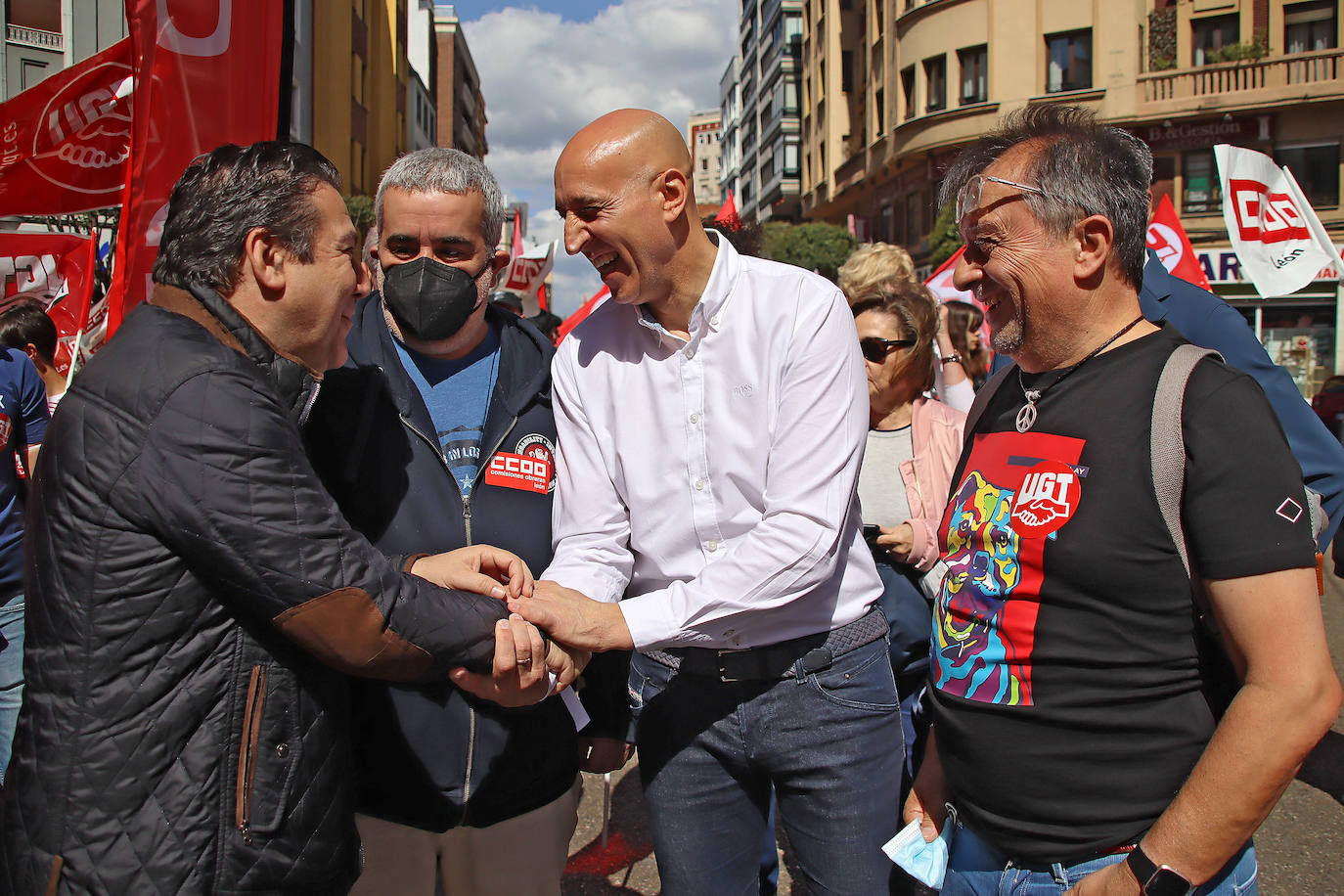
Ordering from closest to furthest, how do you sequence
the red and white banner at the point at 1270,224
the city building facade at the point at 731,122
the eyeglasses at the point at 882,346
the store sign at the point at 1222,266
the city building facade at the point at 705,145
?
the eyeglasses at the point at 882,346
the red and white banner at the point at 1270,224
the store sign at the point at 1222,266
the city building facade at the point at 731,122
the city building facade at the point at 705,145

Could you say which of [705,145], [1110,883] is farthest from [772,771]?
[705,145]

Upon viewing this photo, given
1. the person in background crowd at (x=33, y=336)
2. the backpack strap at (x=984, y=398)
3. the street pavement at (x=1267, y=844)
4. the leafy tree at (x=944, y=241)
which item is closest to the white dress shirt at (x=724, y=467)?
the backpack strap at (x=984, y=398)

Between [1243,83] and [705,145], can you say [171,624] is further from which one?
[705,145]

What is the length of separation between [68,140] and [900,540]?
4.37 m

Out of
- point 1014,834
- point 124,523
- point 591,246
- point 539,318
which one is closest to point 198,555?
point 124,523

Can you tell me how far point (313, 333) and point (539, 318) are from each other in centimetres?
832

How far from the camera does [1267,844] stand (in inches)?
156

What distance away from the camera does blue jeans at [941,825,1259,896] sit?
162 cm

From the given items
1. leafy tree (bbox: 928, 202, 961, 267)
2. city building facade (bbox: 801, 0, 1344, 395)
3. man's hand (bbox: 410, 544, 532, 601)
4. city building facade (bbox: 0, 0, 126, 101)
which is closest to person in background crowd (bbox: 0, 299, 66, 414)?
man's hand (bbox: 410, 544, 532, 601)

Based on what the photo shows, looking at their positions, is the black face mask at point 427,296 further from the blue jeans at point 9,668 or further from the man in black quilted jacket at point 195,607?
the blue jeans at point 9,668

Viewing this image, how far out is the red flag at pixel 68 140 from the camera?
4617 mm

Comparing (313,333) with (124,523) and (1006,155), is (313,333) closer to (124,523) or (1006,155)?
(124,523)

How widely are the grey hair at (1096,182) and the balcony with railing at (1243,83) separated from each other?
2658 centimetres

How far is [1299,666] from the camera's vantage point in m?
1.48
